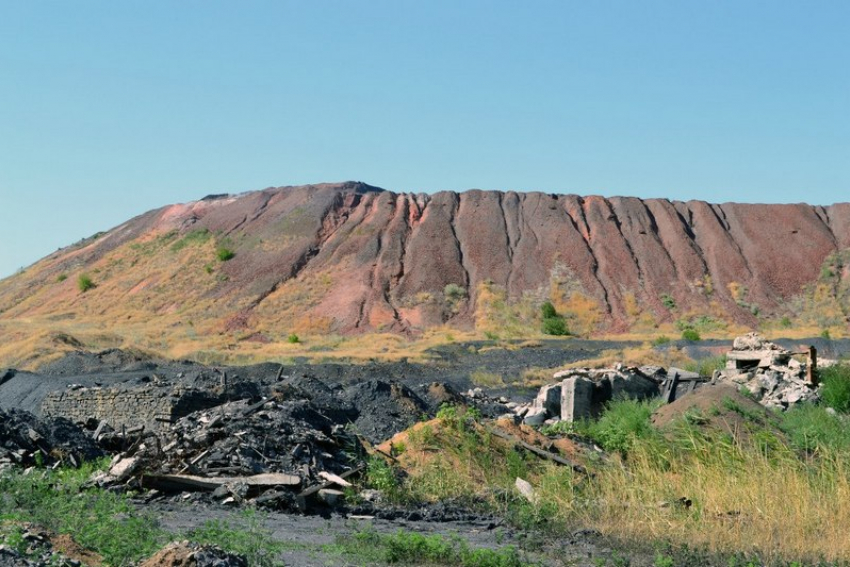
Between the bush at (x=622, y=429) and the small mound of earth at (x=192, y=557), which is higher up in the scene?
the small mound of earth at (x=192, y=557)

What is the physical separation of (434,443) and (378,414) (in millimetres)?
7509

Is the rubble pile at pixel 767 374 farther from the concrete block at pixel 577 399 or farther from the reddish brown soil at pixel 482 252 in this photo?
the reddish brown soil at pixel 482 252

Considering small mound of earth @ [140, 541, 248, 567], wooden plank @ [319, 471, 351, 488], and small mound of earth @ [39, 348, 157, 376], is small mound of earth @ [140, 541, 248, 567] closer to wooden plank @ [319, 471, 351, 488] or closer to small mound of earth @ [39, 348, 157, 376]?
wooden plank @ [319, 471, 351, 488]

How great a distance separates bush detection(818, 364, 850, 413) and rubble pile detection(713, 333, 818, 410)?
0.26 m

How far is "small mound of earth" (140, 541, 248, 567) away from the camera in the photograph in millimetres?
6133

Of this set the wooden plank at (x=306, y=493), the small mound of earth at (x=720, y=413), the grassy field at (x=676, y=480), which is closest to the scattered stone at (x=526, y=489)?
the grassy field at (x=676, y=480)

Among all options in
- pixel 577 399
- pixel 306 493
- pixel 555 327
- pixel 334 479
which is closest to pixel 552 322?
pixel 555 327

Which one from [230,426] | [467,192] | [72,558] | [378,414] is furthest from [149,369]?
[467,192]

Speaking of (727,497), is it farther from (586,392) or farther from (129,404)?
(129,404)

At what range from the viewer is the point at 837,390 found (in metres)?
18.2

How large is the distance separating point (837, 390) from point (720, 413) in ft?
16.8

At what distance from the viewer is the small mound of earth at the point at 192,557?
20.1 ft

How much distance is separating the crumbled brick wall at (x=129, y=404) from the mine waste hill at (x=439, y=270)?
95.7 ft

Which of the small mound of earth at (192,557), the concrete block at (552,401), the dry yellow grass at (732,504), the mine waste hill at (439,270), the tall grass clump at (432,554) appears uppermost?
the mine waste hill at (439,270)
